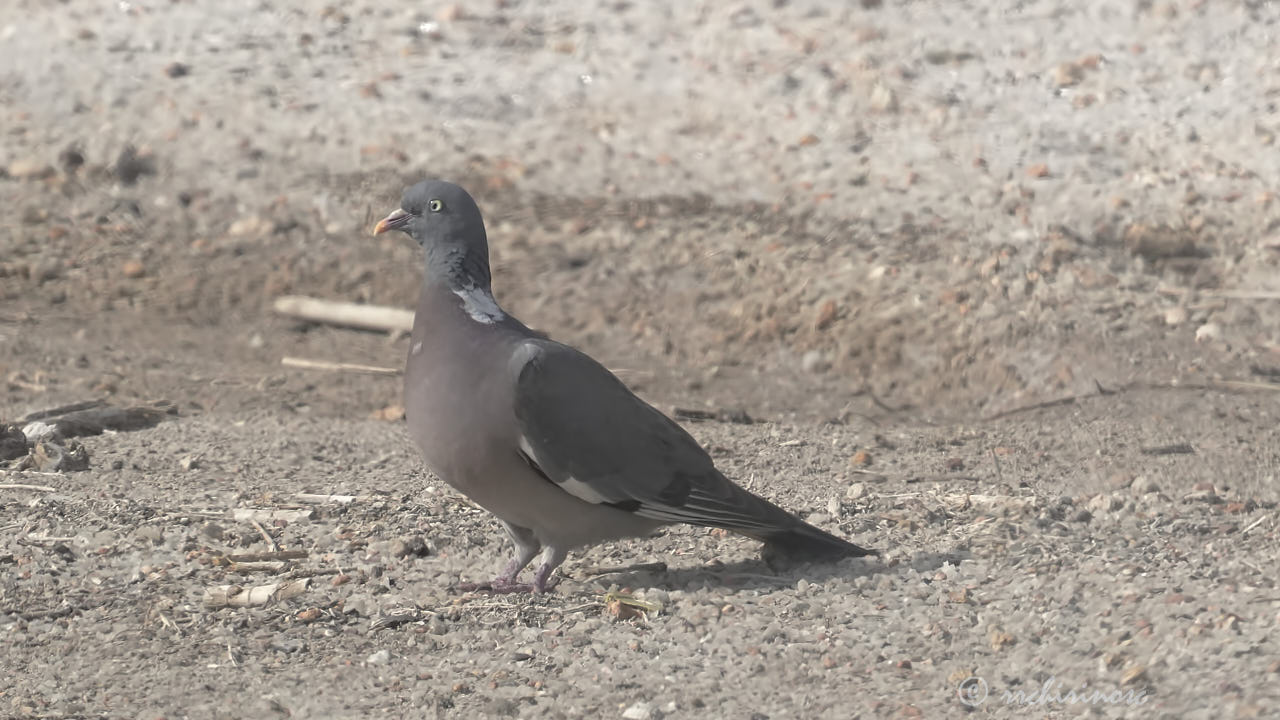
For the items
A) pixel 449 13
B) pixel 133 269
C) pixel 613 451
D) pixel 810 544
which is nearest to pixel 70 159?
pixel 133 269

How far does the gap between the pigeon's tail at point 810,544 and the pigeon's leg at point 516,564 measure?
2.43 feet

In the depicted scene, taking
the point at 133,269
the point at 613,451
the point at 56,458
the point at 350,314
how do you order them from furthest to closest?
the point at 133,269 < the point at 350,314 < the point at 56,458 < the point at 613,451

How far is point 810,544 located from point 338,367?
3.66 m

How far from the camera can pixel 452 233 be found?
502 cm

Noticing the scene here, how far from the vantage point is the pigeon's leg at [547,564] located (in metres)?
4.96

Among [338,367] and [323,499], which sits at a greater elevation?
[323,499]

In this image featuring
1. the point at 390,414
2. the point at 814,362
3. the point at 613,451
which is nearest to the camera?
the point at 613,451

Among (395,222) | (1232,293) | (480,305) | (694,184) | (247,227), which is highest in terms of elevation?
(395,222)

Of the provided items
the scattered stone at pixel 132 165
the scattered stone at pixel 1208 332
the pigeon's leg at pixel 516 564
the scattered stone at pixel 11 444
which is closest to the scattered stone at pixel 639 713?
the pigeon's leg at pixel 516 564

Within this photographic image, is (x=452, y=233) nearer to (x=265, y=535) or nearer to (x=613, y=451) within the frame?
(x=613, y=451)

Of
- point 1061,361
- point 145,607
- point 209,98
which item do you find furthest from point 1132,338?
point 209,98

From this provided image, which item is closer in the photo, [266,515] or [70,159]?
[266,515]

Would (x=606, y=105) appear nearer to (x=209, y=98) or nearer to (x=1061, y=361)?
(x=209, y=98)

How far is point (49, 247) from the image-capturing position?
30.4 ft
